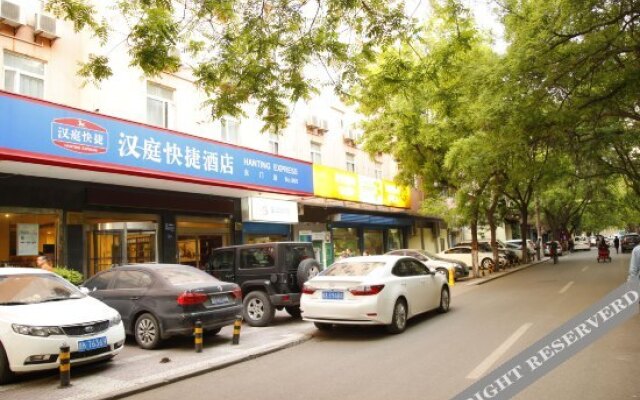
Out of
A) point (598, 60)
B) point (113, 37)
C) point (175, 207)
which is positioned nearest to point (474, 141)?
point (598, 60)

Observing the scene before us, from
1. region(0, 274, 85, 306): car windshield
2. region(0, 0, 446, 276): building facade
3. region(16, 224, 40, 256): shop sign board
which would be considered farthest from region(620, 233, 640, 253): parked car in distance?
region(0, 274, 85, 306): car windshield

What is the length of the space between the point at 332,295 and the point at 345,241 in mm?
16346

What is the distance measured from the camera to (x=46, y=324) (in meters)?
6.65

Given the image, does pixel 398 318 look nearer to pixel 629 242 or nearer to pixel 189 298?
pixel 189 298

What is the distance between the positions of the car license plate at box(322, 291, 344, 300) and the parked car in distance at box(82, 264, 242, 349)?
5.59 feet

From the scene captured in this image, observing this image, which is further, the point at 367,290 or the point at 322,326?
the point at 322,326

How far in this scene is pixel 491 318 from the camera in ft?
34.9

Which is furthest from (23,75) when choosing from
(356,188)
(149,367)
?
(356,188)

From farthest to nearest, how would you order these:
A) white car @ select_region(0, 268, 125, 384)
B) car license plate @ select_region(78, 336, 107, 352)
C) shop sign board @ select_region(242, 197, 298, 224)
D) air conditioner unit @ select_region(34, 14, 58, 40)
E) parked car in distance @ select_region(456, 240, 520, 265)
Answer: parked car in distance @ select_region(456, 240, 520, 265) → shop sign board @ select_region(242, 197, 298, 224) → air conditioner unit @ select_region(34, 14, 58, 40) → car license plate @ select_region(78, 336, 107, 352) → white car @ select_region(0, 268, 125, 384)

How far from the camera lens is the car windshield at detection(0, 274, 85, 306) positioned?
7227 mm

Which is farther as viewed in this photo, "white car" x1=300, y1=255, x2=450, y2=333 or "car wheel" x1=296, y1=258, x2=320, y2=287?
"car wheel" x1=296, y1=258, x2=320, y2=287

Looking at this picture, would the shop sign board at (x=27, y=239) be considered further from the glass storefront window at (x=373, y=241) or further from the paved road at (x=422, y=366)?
the glass storefront window at (x=373, y=241)

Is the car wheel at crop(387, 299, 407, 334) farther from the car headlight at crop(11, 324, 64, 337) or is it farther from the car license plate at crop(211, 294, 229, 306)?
the car headlight at crop(11, 324, 64, 337)

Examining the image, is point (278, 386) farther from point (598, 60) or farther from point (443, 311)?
point (598, 60)
